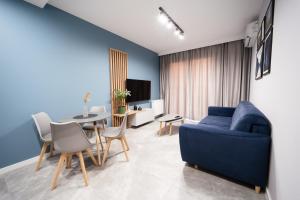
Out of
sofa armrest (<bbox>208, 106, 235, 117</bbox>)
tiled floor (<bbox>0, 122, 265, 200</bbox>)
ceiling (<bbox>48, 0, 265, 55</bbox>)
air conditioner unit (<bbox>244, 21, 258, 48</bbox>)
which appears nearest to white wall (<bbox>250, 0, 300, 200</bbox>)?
tiled floor (<bbox>0, 122, 265, 200</bbox>)

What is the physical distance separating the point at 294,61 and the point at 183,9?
2.06 meters

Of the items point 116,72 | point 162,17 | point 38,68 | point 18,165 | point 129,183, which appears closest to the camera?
point 129,183

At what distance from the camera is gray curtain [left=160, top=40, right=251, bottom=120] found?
3748 millimetres

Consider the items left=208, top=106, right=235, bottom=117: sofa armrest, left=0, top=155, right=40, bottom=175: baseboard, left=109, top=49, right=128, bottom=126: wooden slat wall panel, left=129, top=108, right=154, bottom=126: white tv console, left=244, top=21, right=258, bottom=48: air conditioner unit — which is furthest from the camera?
left=129, top=108, right=154, bottom=126: white tv console

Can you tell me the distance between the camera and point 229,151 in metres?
1.58

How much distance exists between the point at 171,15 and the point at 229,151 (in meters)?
2.62

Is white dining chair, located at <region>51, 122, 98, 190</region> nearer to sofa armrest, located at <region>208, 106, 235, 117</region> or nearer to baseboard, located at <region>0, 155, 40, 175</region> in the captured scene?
baseboard, located at <region>0, 155, 40, 175</region>

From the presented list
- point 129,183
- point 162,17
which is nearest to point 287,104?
point 129,183

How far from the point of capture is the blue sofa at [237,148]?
1428 mm

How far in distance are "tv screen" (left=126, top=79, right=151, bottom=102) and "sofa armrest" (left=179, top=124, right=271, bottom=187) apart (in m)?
2.50

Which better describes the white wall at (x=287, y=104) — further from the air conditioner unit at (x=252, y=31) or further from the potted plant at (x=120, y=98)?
the potted plant at (x=120, y=98)

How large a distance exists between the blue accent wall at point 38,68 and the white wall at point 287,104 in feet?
10.3

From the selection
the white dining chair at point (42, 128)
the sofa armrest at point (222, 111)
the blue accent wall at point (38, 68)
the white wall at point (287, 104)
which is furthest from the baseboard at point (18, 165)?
the sofa armrest at point (222, 111)

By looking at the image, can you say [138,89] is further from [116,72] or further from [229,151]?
[229,151]
